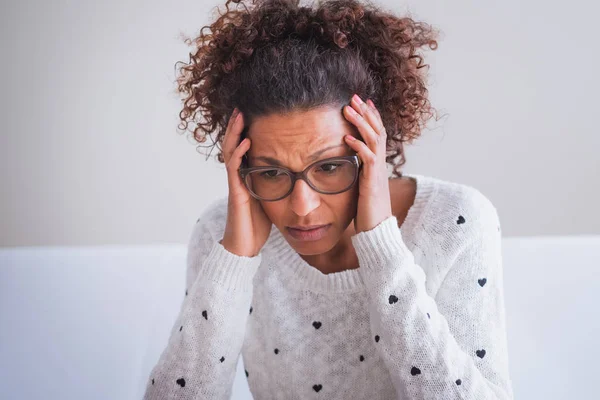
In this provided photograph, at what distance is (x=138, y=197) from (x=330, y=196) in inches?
70.1

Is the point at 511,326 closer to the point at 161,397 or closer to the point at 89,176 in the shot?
the point at 161,397

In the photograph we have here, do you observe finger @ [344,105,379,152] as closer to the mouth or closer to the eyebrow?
the eyebrow

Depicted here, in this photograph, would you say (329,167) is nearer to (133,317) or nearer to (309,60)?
(309,60)

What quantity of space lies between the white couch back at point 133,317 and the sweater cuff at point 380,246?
35.0 inches

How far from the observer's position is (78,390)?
83.2 inches

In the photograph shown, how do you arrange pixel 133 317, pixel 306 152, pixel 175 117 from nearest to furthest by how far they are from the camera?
pixel 306 152 < pixel 133 317 < pixel 175 117

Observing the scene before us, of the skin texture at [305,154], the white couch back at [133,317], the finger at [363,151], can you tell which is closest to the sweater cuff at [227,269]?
the skin texture at [305,154]

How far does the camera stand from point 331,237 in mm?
1369

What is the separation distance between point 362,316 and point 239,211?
1.18 ft

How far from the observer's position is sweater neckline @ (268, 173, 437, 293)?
1.48 meters

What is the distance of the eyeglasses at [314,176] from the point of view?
4.22 ft

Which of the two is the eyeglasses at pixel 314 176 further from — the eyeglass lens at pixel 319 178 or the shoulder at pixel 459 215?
the shoulder at pixel 459 215

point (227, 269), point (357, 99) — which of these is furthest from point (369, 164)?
point (227, 269)

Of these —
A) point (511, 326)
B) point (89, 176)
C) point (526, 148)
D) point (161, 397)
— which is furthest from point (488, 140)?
point (161, 397)
